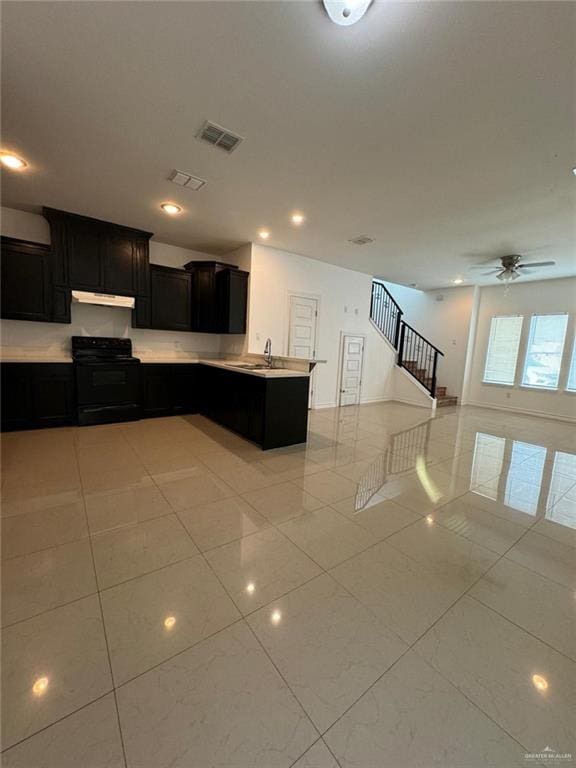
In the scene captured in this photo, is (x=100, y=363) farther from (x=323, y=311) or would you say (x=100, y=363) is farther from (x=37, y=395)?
(x=323, y=311)

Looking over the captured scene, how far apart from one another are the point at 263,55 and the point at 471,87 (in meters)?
1.35

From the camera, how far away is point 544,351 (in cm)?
697

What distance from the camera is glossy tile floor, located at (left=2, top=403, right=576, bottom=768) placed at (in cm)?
106

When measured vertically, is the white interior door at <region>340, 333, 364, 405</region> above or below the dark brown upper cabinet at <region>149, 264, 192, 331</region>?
below

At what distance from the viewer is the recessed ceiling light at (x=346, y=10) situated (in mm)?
1519

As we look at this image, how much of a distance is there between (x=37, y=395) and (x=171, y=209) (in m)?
3.14

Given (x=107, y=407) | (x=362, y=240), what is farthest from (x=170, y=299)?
(x=362, y=240)

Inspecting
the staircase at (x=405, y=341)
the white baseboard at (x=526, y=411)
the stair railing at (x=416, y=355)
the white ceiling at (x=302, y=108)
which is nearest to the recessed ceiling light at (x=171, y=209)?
the white ceiling at (x=302, y=108)

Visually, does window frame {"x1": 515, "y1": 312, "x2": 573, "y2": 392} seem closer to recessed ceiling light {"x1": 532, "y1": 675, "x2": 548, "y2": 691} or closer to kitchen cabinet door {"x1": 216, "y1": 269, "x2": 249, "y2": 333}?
kitchen cabinet door {"x1": 216, "y1": 269, "x2": 249, "y2": 333}

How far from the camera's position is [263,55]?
1860mm

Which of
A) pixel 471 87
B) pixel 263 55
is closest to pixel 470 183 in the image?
pixel 471 87

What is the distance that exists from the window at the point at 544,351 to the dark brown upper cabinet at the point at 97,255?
27.5ft

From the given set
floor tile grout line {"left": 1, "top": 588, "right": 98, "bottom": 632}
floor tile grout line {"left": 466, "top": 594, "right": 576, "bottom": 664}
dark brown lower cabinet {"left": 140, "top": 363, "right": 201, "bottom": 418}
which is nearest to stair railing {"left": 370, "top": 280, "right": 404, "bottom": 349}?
dark brown lower cabinet {"left": 140, "top": 363, "right": 201, "bottom": 418}

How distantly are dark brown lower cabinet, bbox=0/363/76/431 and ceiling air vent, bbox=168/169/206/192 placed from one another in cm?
293
